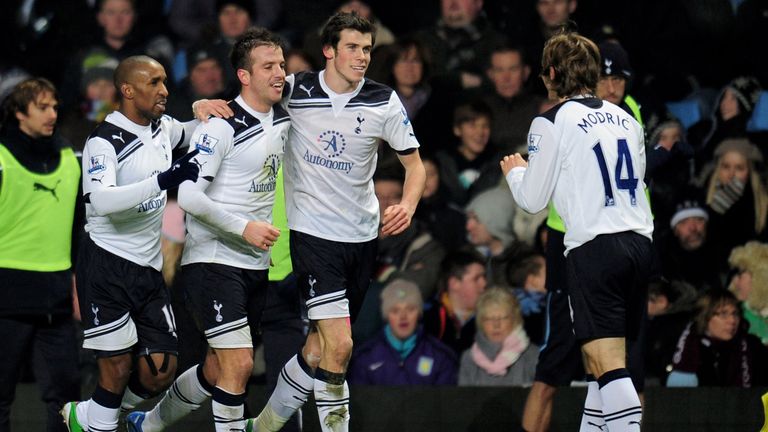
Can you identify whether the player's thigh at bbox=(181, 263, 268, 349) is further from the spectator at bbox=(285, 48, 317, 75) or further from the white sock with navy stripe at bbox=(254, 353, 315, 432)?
the spectator at bbox=(285, 48, 317, 75)

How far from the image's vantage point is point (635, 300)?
6555 mm

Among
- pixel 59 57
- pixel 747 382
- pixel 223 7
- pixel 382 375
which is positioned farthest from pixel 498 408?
pixel 59 57

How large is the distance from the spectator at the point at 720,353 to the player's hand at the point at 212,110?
3.57m

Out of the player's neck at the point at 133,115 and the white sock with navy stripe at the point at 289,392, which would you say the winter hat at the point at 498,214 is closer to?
the white sock with navy stripe at the point at 289,392

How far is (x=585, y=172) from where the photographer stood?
21.0ft

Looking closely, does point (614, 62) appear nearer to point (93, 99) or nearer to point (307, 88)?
point (307, 88)

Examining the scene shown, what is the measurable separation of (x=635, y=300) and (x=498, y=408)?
7.20ft

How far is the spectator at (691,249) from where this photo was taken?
9.45 metres

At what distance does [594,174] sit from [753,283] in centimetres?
316

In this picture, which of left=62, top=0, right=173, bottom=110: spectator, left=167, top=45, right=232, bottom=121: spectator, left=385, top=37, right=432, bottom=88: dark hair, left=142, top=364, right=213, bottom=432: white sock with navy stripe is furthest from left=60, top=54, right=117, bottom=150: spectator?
left=142, top=364, right=213, bottom=432: white sock with navy stripe

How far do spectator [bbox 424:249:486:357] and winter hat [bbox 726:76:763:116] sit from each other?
2250 millimetres

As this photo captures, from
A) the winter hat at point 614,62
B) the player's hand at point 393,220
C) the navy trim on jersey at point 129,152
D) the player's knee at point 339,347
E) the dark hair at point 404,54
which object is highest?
the dark hair at point 404,54

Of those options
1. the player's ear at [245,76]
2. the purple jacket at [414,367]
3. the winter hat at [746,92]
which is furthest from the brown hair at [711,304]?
the player's ear at [245,76]

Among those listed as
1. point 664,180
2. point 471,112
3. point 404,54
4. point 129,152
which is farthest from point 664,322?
point 129,152
